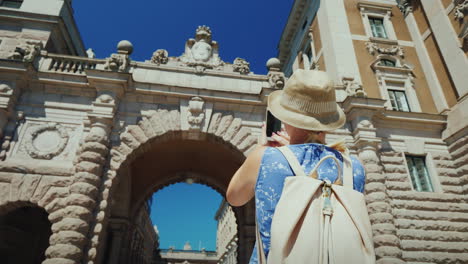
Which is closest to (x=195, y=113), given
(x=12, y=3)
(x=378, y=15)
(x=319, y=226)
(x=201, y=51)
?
(x=201, y=51)

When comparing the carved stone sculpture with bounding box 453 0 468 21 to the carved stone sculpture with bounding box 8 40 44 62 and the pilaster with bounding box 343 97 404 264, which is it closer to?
the pilaster with bounding box 343 97 404 264

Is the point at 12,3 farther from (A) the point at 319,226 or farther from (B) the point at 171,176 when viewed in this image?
(A) the point at 319,226

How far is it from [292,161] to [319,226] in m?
0.43

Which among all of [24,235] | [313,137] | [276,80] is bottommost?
[313,137]

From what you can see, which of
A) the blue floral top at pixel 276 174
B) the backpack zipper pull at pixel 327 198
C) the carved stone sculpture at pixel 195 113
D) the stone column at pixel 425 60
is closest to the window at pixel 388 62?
the stone column at pixel 425 60

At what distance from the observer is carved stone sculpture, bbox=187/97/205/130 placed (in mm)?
9547

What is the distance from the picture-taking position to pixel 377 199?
29.3ft

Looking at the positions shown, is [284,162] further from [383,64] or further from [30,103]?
[383,64]

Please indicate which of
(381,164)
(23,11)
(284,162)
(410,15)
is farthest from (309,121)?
(410,15)

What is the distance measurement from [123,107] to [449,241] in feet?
37.6

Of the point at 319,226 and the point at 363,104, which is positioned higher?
the point at 363,104

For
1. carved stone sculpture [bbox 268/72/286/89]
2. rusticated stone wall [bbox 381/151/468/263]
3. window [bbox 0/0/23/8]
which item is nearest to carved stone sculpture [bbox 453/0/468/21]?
rusticated stone wall [bbox 381/151/468/263]

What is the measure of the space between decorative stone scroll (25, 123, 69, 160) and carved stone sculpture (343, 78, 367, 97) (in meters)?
10.0

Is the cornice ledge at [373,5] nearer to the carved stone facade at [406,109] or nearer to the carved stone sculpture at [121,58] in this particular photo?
the carved stone facade at [406,109]
